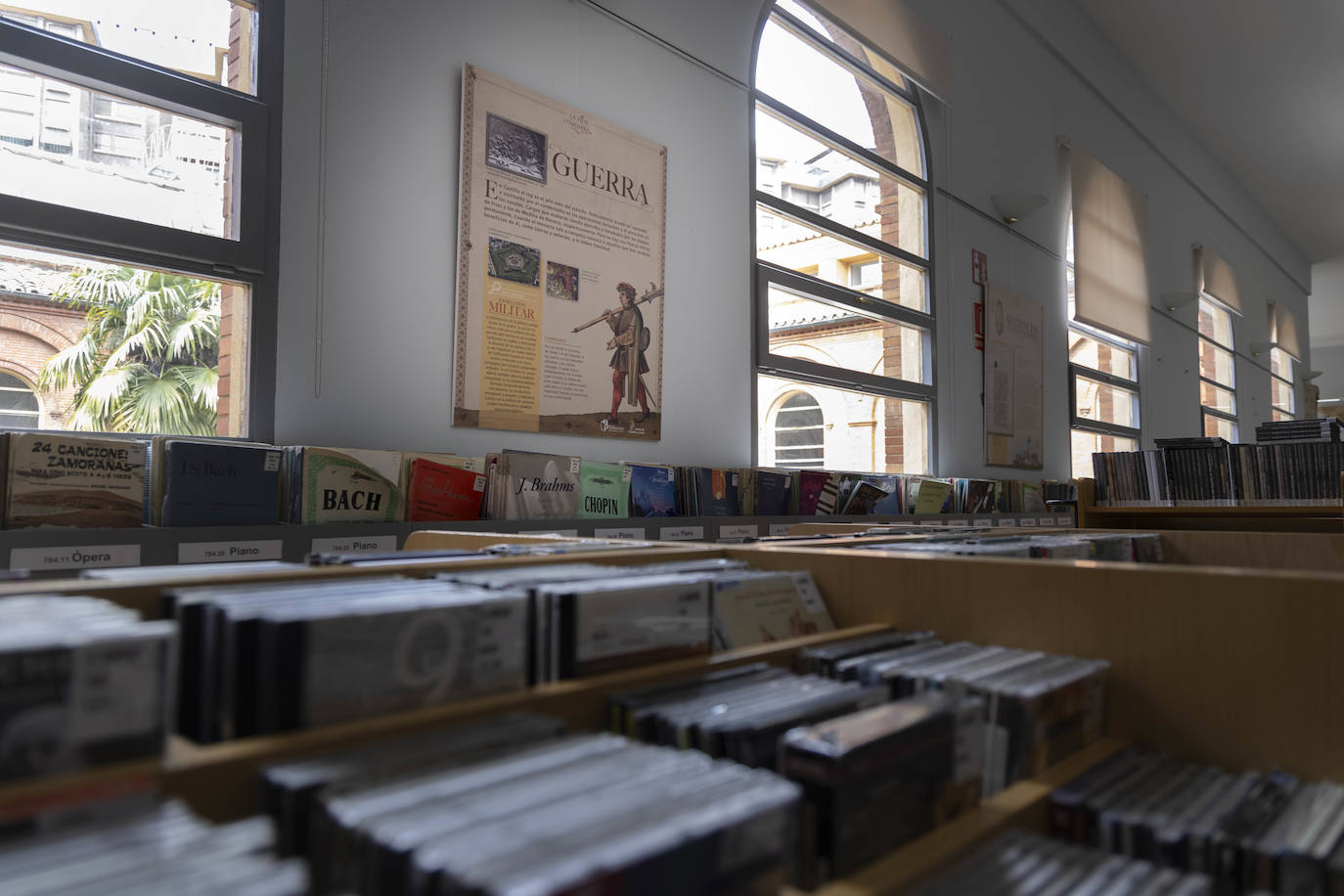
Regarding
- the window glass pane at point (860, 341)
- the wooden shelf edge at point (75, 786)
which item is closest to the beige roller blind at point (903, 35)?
the window glass pane at point (860, 341)

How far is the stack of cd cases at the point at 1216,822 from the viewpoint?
0.79 metres

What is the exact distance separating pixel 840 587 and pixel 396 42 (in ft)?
8.01

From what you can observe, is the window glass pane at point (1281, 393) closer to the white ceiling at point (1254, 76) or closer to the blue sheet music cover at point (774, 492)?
the white ceiling at point (1254, 76)

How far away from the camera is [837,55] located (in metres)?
5.09

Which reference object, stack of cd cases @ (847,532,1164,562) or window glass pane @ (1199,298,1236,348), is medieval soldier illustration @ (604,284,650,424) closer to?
stack of cd cases @ (847,532,1164,562)

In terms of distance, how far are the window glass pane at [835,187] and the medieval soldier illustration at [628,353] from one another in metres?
1.23

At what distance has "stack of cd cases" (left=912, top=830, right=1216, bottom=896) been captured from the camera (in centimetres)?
76

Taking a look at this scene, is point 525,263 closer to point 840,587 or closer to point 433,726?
point 840,587

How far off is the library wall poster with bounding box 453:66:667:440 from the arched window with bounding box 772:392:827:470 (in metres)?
1.12

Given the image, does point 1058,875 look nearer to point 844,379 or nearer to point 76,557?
point 76,557

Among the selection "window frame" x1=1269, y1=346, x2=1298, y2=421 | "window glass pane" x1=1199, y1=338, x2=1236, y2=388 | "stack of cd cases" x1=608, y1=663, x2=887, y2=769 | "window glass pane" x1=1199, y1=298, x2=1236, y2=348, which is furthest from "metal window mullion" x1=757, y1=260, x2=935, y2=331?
"window frame" x1=1269, y1=346, x2=1298, y2=421

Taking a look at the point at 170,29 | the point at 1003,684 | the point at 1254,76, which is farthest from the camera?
the point at 1254,76

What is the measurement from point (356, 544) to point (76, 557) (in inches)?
24.7

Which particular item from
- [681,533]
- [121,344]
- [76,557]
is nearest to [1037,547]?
[681,533]
